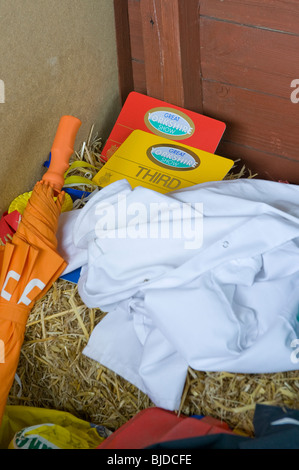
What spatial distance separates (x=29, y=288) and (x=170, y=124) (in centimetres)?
73

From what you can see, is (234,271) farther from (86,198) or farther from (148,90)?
(148,90)

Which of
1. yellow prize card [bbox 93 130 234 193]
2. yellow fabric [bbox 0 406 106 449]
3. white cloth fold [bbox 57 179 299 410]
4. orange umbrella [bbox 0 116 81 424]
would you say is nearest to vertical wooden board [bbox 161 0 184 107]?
yellow prize card [bbox 93 130 234 193]

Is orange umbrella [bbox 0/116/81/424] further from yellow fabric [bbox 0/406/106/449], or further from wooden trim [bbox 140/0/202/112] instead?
wooden trim [bbox 140/0/202/112]

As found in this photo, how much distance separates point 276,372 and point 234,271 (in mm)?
215

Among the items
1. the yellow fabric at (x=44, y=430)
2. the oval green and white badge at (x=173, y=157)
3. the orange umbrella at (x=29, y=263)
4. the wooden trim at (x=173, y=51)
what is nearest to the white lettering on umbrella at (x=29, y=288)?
the orange umbrella at (x=29, y=263)

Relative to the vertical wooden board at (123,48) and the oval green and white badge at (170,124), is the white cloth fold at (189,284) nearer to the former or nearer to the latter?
the oval green and white badge at (170,124)

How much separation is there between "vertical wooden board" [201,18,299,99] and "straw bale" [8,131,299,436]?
80 centimetres

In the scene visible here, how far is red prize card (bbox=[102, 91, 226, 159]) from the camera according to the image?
5.94 ft

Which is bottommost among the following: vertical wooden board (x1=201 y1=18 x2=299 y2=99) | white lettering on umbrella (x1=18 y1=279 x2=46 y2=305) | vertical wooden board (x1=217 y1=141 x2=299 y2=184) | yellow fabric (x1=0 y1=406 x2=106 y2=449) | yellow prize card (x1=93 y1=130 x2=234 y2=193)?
yellow fabric (x1=0 y1=406 x2=106 y2=449)

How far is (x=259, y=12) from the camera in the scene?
1.62 metres

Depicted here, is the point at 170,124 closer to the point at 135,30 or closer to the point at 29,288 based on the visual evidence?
the point at 135,30

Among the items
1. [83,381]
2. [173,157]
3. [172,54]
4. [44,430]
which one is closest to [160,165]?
[173,157]

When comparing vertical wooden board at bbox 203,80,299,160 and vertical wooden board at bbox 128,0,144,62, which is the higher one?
vertical wooden board at bbox 128,0,144,62

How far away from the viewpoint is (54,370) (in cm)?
139
